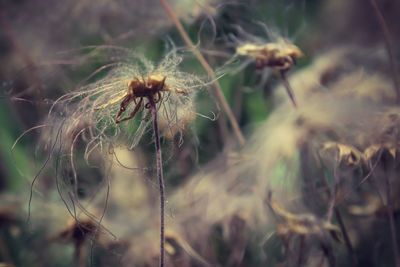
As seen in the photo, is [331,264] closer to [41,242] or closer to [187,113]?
[187,113]

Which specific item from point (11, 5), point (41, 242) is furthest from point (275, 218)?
A: point (11, 5)

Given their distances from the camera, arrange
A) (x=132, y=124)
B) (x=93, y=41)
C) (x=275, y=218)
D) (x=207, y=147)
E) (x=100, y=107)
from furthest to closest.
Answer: (x=93, y=41)
(x=207, y=147)
(x=275, y=218)
(x=132, y=124)
(x=100, y=107)

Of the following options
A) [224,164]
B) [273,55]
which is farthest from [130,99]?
[224,164]

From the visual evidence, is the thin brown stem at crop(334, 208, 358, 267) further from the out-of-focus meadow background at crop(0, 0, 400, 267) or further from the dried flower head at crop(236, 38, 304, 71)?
the dried flower head at crop(236, 38, 304, 71)

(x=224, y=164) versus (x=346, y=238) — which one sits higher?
(x=224, y=164)

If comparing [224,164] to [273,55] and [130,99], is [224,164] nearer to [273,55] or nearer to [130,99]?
[273,55]

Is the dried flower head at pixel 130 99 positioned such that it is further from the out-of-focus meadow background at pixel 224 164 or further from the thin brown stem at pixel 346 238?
the thin brown stem at pixel 346 238
